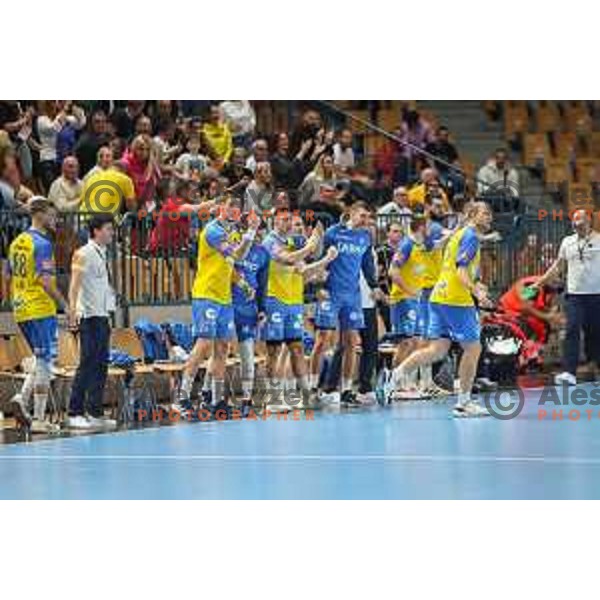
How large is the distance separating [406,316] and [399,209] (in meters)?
3.24

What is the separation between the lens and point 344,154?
23328 millimetres

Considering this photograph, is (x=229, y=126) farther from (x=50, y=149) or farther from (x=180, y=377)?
(x=180, y=377)

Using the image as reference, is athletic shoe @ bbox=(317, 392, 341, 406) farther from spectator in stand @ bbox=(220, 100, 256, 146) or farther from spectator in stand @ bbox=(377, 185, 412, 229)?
spectator in stand @ bbox=(220, 100, 256, 146)

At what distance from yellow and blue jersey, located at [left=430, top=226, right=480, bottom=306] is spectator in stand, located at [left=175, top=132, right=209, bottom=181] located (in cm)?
509

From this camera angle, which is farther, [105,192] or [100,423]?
[105,192]

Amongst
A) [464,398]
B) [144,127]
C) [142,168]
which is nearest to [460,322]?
[464,398]

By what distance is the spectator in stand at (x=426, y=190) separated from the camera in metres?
22.0

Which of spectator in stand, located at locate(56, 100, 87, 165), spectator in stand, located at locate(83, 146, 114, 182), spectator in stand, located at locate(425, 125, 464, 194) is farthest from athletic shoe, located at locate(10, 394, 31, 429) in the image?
spectator in stand, located at locate(425, 125, 464, 194)

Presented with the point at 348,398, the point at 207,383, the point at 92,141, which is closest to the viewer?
the point at 207,383

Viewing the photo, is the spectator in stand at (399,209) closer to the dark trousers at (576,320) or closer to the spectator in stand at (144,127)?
the dark trousers at (576,320)

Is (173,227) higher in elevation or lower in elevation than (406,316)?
higher

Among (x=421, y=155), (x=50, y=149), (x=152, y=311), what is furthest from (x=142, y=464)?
(x=421, y=155)

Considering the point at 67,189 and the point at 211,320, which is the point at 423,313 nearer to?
the point at 211,320

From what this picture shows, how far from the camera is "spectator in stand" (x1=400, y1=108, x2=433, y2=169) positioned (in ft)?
79.0
